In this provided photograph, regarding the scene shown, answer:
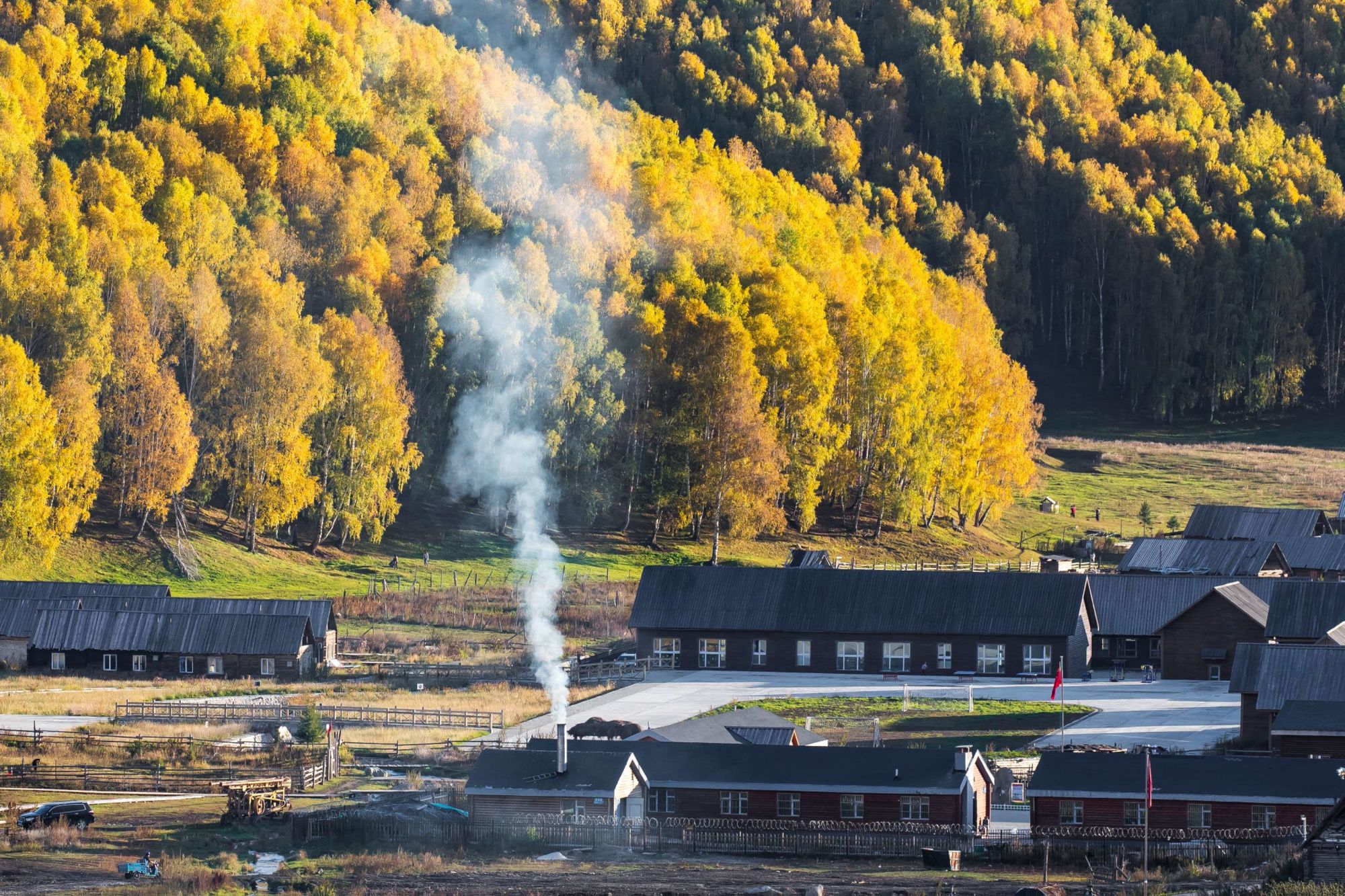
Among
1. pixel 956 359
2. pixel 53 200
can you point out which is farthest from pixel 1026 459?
pixel 53 200

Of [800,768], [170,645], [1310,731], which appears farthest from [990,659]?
[800,768]

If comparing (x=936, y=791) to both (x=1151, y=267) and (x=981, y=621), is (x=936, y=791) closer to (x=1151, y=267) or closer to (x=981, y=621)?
(x=981, y=621)

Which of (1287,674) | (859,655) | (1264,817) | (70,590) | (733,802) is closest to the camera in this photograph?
(1264,817)

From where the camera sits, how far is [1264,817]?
47.2 metres

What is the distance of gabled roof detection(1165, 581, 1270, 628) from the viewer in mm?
76081

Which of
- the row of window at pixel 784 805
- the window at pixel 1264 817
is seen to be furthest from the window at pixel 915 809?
the window at pixel 1264 817

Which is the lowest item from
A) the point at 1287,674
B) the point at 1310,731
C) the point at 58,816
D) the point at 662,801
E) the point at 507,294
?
the point at 58,816

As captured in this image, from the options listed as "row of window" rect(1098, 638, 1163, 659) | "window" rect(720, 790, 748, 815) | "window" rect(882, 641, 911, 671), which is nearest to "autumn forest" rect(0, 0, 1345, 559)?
"window" rect(882, 641, 911, 671)

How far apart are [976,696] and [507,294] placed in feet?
125

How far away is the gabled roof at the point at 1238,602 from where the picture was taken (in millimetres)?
76081

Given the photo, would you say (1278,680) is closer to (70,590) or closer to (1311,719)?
(1311,719)

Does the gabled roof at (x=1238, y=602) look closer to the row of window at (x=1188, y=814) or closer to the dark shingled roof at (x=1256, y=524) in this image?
the dark shingled roof at (x=1256, y=524)

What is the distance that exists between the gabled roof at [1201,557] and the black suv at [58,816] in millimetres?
55670

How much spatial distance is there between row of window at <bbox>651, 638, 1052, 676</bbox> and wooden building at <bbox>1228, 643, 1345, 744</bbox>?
16.3 meters
